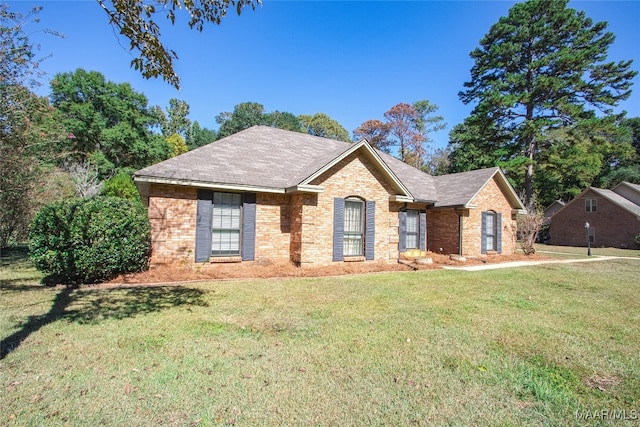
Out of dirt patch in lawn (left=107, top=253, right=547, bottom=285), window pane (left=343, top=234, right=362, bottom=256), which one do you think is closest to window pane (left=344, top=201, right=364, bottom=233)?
window pane (left=343, top=234, right=362, bottom=256)

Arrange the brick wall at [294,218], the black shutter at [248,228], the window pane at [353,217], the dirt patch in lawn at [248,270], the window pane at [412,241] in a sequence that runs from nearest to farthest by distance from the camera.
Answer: the dirt patch in lawn at [248,270] < the brick wall at [294,218] < the black shutter at [248,228] < the window pane at [353,217] < the window pane at [412,241]

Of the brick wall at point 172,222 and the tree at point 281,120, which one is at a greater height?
the tree at point 281,120

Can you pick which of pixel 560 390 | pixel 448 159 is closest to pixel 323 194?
pixel 560 390

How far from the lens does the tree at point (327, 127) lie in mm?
47750

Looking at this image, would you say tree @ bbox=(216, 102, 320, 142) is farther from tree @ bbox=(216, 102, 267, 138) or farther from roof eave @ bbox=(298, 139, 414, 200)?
roof eave @ bbox=(298, 139, 414, 200)

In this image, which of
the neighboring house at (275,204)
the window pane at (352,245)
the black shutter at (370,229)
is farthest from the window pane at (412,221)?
the window pane at (352,245)

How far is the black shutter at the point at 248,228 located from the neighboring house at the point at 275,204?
4 centimetres

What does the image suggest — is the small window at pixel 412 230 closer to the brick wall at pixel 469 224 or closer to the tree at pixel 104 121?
the brick wall at pixel 469 224

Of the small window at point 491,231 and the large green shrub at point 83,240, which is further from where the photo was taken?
the small window at point 491,231

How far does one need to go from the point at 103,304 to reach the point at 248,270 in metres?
4.67

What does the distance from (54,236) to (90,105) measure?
31702 mm

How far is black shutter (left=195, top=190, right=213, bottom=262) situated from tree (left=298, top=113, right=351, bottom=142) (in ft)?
125

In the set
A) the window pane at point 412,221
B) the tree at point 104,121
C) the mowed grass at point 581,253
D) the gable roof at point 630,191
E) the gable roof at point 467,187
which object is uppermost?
the tree at point 104,121

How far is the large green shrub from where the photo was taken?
324 inches
